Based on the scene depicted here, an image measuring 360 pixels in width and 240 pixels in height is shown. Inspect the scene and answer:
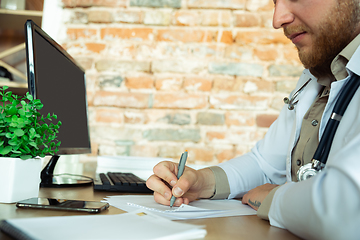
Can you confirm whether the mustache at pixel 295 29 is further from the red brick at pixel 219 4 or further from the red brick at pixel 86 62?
the red brick at pixel 86 62

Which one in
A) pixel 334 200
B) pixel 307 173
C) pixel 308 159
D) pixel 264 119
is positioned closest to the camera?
pixel 334 200

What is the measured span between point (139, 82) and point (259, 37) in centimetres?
70

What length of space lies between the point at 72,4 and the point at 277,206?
1.58 metres

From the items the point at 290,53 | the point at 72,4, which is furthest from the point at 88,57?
the point at 290,53

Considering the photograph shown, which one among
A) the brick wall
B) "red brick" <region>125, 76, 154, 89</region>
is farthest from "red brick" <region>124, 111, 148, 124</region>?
"red brick" <region>125, 76, 154, 89</region>

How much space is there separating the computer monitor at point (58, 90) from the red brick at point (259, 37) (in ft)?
2.86

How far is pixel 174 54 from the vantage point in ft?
5.43

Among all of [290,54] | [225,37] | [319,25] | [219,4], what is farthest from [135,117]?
[319,25]

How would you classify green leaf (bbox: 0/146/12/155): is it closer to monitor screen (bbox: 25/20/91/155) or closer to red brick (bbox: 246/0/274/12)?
monitor screen (bbox: 25/20/91/155)

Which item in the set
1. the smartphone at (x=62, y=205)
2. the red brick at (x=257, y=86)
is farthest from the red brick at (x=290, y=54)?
the smartphone at (x=62, y=205)

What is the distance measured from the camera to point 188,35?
166cm

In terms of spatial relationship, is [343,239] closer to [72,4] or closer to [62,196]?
[62,196]

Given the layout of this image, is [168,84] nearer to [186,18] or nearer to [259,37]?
[186,18]

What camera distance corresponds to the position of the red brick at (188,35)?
5.43 feet
